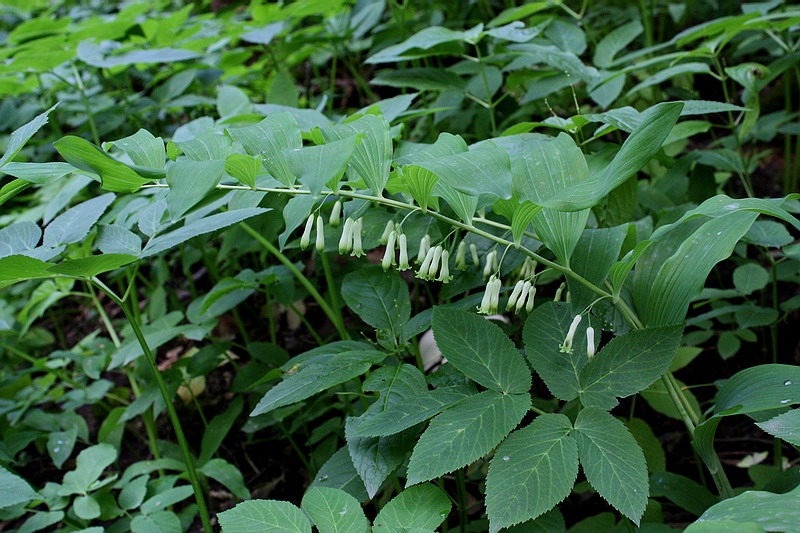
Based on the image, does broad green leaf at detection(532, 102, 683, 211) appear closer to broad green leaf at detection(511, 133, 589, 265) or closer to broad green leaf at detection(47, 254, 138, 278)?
broad green leaf at detection(511, 133, 589, 265)

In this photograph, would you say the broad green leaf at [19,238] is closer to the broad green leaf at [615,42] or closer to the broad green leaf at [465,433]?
the broad green leaf at [465,433]

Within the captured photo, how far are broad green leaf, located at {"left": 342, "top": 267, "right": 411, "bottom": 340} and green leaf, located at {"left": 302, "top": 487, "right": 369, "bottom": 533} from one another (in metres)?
0.42

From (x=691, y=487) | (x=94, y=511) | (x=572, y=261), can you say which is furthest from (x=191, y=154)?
(x=691, y=487)

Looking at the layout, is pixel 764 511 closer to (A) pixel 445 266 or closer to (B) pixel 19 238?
(A) pixel 445 266

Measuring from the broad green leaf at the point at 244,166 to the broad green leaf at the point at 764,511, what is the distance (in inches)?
35.2

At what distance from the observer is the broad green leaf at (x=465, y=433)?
92 centimetres

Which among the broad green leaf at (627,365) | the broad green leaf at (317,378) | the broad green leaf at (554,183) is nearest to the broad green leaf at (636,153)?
the broad green leaf at (554,183)

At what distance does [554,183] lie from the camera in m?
1.09

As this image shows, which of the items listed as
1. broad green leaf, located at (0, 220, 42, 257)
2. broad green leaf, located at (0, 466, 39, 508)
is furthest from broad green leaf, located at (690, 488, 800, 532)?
broad green leaf, located at (0, 220, 42, 257)

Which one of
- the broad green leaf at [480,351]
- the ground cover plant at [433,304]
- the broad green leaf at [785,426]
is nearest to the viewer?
the broad green leaf at [785,426]

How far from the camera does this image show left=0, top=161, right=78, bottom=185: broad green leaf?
1.02 meters

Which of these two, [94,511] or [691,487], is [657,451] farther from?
[94,511]

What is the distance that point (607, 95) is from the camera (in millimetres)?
1848

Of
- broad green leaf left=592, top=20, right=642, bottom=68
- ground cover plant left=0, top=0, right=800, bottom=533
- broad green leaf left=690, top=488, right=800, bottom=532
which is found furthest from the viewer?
broad green leaf left=592, top=20, right=642, bottom=68
